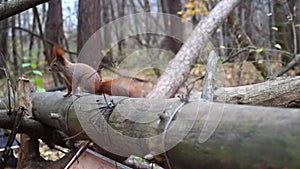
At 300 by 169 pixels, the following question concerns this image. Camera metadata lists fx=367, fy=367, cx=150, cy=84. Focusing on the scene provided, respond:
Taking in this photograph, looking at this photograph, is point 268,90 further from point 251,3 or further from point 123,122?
point 251,3

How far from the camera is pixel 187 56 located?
4.18m

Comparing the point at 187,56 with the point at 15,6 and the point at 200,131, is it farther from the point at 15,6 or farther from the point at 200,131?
the point at 200,131

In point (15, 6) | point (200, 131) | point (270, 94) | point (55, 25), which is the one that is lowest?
point (270, 94)

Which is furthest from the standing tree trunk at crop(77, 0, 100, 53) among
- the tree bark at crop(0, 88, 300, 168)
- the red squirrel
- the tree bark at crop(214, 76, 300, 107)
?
the tree bark at crop(0, 88, 300, 168)

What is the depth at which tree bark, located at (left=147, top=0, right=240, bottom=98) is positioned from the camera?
3775 millimetres

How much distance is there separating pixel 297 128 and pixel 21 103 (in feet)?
6.83

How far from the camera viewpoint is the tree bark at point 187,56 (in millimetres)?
3775

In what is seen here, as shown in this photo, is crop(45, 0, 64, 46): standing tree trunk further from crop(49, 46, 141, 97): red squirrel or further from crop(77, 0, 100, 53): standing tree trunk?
crop(49, 46, 141, 97): red squirrel

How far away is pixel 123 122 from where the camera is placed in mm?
1710

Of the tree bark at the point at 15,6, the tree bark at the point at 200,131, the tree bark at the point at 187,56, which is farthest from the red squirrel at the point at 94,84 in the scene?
the tree bark at the point at 187,56

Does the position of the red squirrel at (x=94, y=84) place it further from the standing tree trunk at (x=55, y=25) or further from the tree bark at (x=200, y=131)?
the standing tree trunk at (x=55, y=25)

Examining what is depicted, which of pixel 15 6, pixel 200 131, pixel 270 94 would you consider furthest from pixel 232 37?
pixel 200 131

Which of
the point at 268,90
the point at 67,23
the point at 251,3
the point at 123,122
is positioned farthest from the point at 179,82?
the point at 67,23

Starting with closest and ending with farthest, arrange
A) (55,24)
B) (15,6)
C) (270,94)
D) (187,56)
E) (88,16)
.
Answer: (15,6), (270,94), (187,56), (88,16), (55,24)
